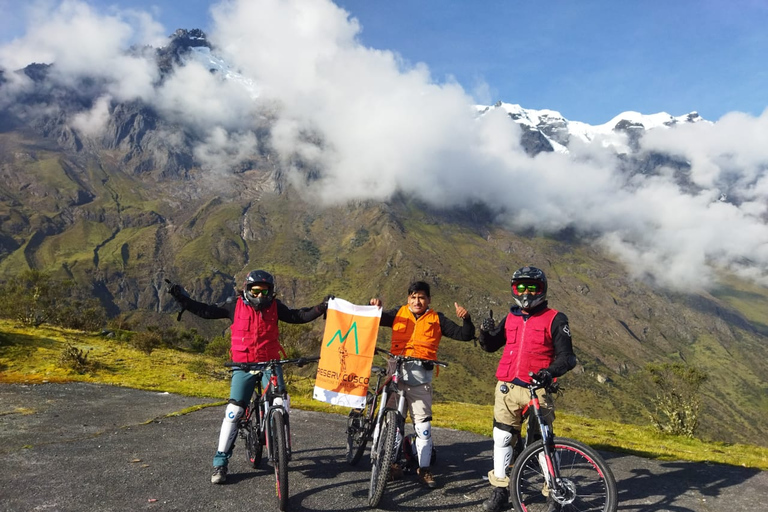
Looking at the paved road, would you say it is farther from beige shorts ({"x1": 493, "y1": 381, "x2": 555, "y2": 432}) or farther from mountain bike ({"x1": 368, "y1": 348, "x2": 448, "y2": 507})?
beige shorts ({"x1": 493, "y1": 381, "x2": 555, "y2": 432})

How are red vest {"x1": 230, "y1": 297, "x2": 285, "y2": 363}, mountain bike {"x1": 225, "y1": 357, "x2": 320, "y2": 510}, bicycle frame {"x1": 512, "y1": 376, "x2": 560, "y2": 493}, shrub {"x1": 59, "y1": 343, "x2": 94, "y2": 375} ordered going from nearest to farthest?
bicycle frame {"x1": 512, "y1": 376, "x2": 560, "y2": 493}
mountain bike {"x1": 225, "y1": 357, "x2": 320, "y2": 510}
red vest {"x1": 230, "y1": 297, "x2": 285, "y2": 363}
shrub {"x1": 59, "y1": 343, "x2": 94, "y2": 375}

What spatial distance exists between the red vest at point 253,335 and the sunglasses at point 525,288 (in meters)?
4.12

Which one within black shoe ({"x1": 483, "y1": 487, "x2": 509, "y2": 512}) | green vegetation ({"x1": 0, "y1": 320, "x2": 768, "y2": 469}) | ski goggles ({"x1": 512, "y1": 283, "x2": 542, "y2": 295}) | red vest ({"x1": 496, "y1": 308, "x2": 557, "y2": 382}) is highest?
ski goggles ({"x1": 512, "y1": 283, "x2": 542, "y2": 295})

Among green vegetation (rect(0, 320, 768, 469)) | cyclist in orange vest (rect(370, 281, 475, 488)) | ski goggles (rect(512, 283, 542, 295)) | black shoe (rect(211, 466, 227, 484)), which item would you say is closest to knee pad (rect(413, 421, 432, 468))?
cyclist in orange vest (rect(370, 281, 475, 488))

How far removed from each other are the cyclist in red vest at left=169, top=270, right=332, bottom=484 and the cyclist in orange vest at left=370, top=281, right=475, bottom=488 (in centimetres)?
153

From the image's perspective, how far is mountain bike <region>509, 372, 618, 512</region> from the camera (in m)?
6.15

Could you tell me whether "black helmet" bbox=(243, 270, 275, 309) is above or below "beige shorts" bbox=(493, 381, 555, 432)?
above

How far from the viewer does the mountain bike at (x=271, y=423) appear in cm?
681

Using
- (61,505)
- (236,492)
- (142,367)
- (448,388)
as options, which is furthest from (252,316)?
(448,388)

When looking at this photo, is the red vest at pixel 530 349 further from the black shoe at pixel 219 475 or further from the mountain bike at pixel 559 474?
the black shoe at pixel 219 475

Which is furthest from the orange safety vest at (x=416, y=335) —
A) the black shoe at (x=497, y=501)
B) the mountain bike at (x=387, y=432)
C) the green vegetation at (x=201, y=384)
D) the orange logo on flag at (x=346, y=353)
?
the green vegetation at (x=201, y=384)

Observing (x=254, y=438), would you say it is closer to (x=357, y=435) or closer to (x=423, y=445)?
(x=357, y=435)

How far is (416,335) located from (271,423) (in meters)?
2.92

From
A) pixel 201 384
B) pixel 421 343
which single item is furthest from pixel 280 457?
pixel 201 384
